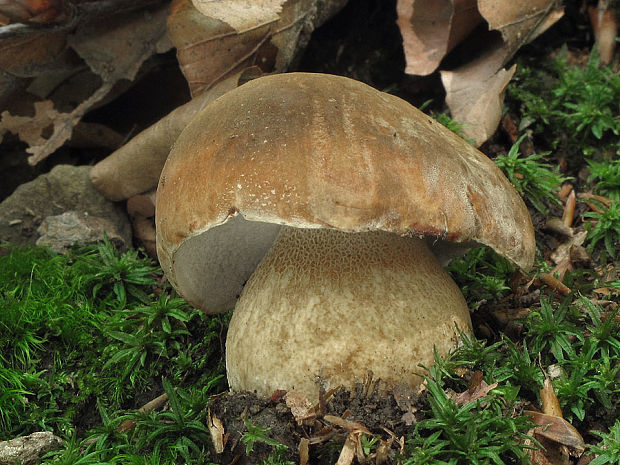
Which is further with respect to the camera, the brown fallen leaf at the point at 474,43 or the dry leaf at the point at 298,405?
the brown fallen leaf at the point at 474,43

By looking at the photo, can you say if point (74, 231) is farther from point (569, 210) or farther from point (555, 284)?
point (569, 210)

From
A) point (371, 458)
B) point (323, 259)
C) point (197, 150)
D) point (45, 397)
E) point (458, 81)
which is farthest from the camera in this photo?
point (458, 81)

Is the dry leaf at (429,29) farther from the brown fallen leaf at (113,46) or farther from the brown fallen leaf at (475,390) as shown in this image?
the brown fallen leaf at (475,390)

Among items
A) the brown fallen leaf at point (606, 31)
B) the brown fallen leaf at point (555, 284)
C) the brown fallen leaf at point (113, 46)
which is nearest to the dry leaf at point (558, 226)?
the brown fallen leaf at point (555, 284)

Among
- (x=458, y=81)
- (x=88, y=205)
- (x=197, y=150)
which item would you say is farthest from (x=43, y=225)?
(x=458, y=81)

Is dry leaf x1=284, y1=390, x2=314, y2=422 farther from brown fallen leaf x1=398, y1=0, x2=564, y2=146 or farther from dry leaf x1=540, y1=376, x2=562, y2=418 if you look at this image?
brown fallen leaf x1=398, y1=0, x2=564, y2=146

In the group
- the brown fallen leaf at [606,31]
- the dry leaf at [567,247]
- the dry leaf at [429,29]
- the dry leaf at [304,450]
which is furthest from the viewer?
the brown fallen leaf at [606,31]

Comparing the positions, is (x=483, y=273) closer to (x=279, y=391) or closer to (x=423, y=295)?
(x=423, y=295)
